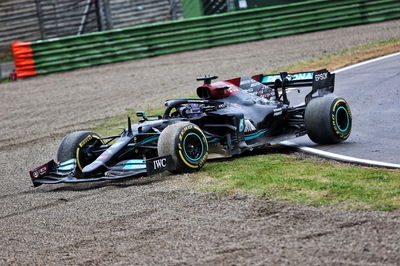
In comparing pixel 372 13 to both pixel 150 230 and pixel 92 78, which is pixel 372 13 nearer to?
pixel 92 78

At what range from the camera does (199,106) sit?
1015 centimetres

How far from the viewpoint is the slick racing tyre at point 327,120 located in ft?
32.5

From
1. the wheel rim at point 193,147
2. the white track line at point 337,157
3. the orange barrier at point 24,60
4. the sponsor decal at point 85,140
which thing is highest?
the orange barrier at point 24,60

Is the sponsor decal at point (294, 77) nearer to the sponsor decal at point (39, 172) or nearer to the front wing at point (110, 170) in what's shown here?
the front wing at point (110, 170)

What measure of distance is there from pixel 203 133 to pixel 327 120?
1.73 metres

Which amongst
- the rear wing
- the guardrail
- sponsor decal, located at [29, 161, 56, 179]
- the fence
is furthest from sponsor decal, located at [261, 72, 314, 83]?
the fence

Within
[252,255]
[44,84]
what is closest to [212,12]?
[44,84]

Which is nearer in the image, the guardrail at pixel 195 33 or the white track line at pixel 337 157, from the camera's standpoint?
the white track line at pixel 337 157

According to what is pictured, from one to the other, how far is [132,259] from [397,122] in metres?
6.03

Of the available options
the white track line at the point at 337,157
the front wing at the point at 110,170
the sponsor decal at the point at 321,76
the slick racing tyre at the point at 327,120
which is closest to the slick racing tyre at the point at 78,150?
the front wing at the point at 110,170

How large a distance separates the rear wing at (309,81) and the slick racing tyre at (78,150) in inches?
116

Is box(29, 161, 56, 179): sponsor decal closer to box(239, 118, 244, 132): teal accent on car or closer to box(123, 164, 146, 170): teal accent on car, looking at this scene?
box(123, 164, 146, 170): teal accent on car

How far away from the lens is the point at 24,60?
79.0ft

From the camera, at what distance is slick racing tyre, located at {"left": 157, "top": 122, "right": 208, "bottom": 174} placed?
29.2ft
